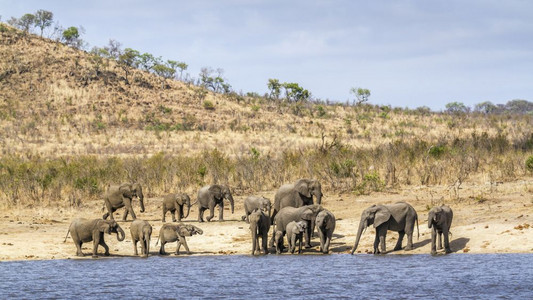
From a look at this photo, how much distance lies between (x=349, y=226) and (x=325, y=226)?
11.9 feet

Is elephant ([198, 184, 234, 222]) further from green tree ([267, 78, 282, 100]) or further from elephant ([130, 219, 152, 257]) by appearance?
green tree ([267, 78, 282, 100])

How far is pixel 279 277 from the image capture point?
16172 mm

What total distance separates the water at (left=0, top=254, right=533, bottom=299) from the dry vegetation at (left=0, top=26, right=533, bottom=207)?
36.0 ft

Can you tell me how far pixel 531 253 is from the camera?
59.3 feet

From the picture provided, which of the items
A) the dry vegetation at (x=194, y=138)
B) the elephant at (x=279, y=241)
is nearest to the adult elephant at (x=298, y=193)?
the elephant at (x=279, y=241)

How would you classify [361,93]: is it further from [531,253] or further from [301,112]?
[531,253]

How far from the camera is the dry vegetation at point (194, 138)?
101 ft

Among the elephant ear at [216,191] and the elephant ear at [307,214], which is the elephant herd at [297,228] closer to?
the elephant ear at [307,214]

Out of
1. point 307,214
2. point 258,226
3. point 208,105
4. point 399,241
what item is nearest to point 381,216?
point 399,241

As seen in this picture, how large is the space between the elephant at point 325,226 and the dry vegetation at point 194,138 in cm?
949

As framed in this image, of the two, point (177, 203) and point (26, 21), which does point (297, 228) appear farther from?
point (26, 21)

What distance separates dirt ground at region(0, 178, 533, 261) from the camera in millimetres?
19734

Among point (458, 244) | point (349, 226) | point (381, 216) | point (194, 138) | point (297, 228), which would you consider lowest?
point (458, 244)

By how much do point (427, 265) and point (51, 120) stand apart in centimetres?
5636
